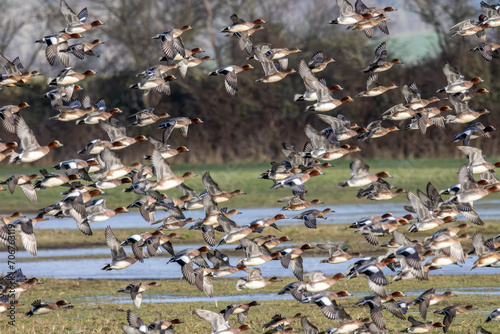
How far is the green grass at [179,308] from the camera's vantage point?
46.9 feet

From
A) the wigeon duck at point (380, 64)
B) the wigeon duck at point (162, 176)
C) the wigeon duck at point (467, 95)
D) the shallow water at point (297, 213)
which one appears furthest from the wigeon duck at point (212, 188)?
the shallow water at point (297, 213)

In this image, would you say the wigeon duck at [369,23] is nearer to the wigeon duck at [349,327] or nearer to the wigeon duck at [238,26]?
the wigeon duck at [238,26]

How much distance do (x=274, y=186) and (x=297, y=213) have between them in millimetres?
14382

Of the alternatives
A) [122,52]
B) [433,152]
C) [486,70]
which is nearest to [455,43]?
[486,70]

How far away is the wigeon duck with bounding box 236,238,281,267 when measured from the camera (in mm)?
14375

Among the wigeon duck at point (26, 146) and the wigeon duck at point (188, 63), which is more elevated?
the wigeon duck at point (188, 63)

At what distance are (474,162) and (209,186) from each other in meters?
4.25

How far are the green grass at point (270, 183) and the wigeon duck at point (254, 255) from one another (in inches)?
733

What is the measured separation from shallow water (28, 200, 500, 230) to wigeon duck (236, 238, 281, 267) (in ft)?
42.6

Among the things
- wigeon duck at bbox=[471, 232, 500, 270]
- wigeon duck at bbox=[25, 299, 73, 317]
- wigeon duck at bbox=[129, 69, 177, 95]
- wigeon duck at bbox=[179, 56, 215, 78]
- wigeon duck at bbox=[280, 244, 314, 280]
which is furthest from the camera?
wigeon duck at bbox=[179, 56, 215, 78]

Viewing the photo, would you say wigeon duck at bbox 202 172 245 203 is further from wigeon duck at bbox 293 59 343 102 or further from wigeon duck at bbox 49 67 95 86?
wigeon duck at bbox 49 67 95 86

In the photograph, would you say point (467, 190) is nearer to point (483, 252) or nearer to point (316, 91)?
point (483, 252)

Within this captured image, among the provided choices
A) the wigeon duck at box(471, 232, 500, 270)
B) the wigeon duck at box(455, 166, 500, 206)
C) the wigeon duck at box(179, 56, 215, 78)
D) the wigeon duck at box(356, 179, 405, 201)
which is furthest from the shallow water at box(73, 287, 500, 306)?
the wigeon duck at box(179, 56, 215, 78)

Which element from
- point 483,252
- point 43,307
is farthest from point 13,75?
point 483,252
